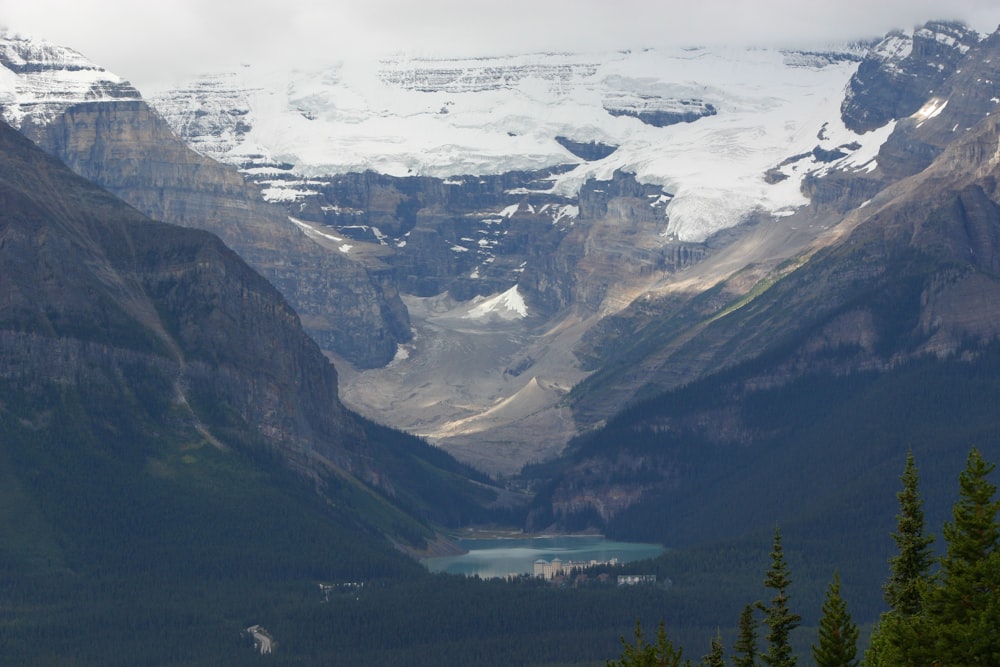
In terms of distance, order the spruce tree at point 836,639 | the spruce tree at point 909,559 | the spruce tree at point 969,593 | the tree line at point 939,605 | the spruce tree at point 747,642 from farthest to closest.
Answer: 1. the spruce tree at point 747,642
2. the spruce tree at point 909,559
3. the spruce tree at point 836,639
4. the tree line at point 939,605
5. the spruce tree at point 969,593

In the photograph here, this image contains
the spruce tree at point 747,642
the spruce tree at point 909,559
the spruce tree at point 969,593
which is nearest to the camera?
the spruce tree at point 969,593

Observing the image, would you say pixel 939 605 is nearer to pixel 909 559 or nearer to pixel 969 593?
pixel 969 593

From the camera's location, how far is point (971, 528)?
95.2 meters

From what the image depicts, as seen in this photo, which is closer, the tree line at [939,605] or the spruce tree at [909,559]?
the tree line at [939,605]

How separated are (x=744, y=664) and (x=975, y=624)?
2024 centimetres

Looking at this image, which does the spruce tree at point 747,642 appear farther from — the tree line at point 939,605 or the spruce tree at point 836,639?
the spruce tree at point 836,639

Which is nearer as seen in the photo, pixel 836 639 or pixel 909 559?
pixel 836 639

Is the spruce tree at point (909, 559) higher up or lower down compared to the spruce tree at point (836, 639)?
higher up

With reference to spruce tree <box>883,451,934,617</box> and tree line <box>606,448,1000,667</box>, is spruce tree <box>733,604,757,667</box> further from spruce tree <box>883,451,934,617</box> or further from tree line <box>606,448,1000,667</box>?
spruce tree <box>883,451,934,617</box>

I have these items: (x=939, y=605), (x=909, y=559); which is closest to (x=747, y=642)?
(x=909, y=559)

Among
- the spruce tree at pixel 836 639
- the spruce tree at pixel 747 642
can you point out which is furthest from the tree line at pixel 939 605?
the spruce tree at pixel 747 642

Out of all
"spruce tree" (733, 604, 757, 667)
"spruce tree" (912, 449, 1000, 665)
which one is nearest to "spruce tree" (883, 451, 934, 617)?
"spruce tree" (912, 449, 1000, 665)

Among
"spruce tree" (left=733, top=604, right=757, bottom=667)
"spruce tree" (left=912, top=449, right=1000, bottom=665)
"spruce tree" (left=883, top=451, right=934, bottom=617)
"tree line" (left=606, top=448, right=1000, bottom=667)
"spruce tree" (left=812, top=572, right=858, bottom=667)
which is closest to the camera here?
"spruce tree" (left=912, top=449, right=1000, bottom=665)

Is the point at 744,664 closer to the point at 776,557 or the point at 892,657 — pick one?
the point at 776,557
